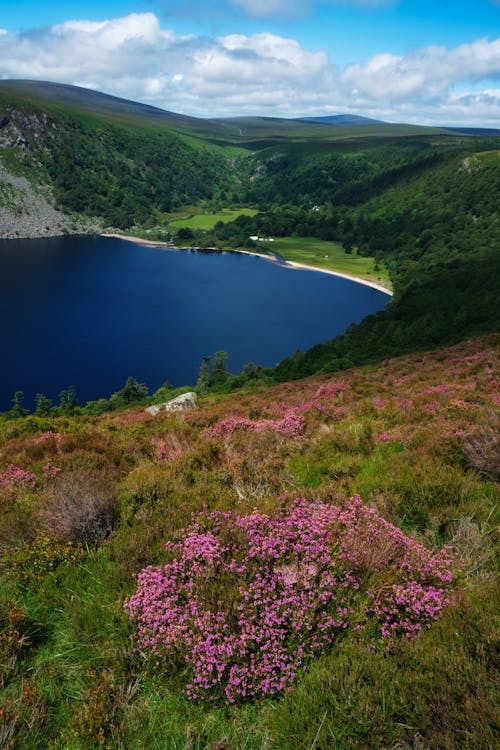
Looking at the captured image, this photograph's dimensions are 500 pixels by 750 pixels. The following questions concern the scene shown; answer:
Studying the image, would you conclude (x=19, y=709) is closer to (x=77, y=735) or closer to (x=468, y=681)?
(x=77, y=735)

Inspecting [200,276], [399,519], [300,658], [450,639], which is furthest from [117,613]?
[200,276]

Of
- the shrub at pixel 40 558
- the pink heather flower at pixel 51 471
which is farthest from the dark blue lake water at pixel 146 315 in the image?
the shrub at pixel 40 558

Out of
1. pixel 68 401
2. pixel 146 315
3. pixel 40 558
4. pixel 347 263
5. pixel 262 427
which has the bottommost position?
pixel 68 401

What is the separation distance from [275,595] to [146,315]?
12383 cm

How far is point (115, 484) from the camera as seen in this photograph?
7.25 m

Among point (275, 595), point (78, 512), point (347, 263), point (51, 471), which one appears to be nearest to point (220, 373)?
point (51, 471)

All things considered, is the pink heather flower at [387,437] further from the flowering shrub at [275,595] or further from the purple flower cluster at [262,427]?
the flowering shrub at [275,595]

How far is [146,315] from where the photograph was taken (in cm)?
12300

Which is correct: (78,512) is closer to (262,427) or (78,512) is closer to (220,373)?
(262,427)

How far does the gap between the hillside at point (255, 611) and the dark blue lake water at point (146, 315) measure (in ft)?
268

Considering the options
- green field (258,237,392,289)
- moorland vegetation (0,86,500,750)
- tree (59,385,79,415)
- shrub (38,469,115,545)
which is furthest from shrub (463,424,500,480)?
green field (258,237,392,289)

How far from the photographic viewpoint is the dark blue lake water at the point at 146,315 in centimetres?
9300

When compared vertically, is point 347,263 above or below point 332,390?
below

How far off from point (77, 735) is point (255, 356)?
9946cm
